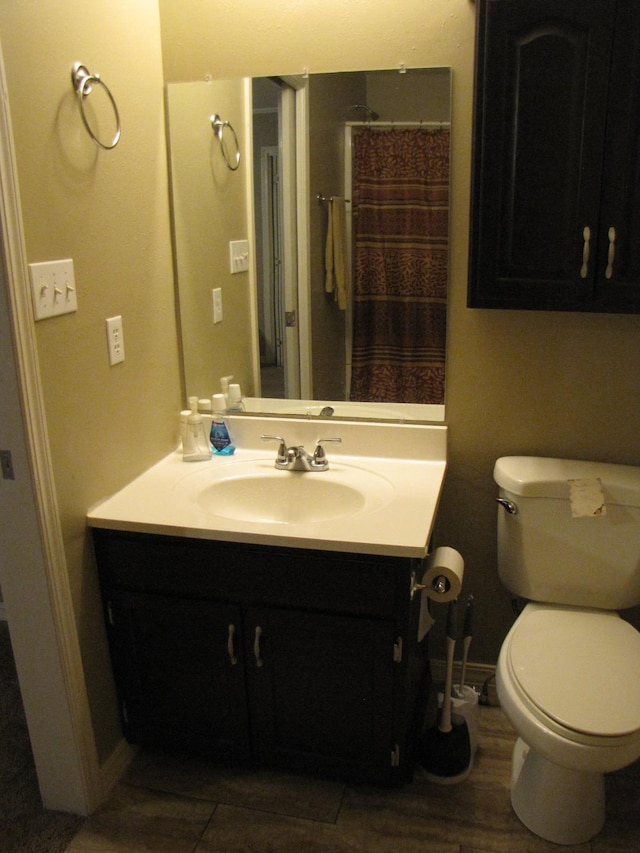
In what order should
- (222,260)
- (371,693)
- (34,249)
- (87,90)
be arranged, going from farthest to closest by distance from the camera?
(222,260) → (371,693) → (87,90) → (34,249)

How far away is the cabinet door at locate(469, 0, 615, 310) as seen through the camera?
1596 millimetres

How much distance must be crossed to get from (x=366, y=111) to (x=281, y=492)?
1038mm

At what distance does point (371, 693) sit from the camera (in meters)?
1.75

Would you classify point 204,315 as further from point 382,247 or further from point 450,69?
point 450,69

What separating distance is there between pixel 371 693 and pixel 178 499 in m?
0.67

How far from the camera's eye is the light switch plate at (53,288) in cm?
151

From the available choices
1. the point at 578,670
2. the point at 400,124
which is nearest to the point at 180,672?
the point at 578,670

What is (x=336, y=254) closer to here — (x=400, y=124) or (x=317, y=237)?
(x=317, y=237)

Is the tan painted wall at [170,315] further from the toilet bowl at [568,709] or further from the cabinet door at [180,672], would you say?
the toilet bowl at [568,709]

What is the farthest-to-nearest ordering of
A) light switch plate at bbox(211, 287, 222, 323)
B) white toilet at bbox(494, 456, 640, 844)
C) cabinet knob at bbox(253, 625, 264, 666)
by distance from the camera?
light switch plate at bbox(211, 287, 222, 323) → cabinet knob at bbox(253, 625, 264, 666) → white toilet at bbox(494, 456, 640, 844)

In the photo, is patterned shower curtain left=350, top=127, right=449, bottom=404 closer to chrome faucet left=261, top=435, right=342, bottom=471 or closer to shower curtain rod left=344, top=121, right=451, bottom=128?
shower curtain rod left=344, top=121, right=451, bottom=128

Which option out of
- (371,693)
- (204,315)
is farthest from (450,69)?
(371,693)

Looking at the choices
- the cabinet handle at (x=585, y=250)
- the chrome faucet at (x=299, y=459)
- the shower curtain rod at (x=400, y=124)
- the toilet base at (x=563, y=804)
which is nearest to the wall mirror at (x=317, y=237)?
the shower curtain rod at (x=400, y=124)

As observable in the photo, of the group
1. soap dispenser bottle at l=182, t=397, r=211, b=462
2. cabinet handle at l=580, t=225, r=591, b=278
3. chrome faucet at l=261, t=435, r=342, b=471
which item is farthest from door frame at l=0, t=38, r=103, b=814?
cabinet handle at l=580, t=225, r=591, b=278
